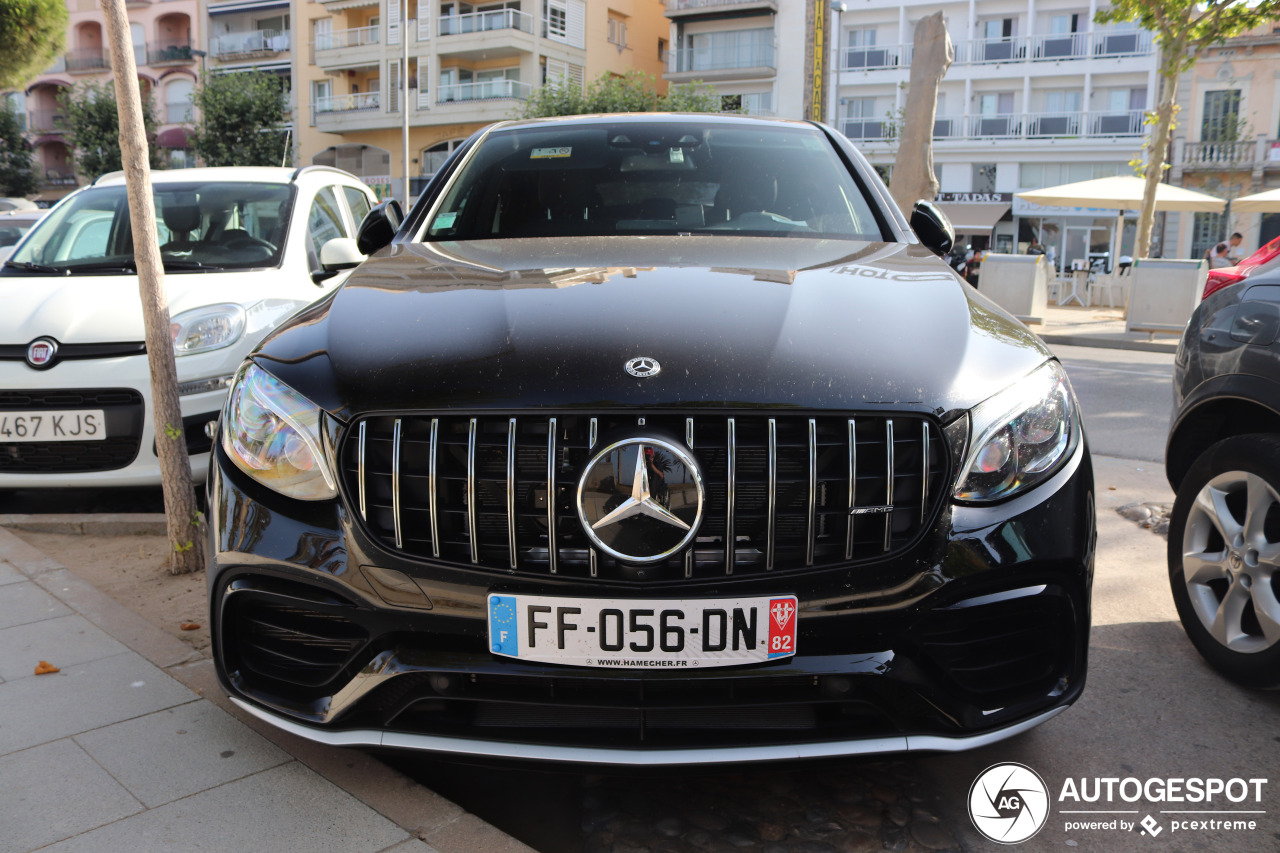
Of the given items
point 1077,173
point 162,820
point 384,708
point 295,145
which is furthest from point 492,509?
point 295,145

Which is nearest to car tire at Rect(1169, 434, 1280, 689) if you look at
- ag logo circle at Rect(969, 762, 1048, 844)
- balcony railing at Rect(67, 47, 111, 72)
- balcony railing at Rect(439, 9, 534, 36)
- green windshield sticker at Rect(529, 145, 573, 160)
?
ag logo circle at Rect(969, 762, 1048, 844)

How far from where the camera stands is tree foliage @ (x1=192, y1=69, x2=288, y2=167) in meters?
45.2

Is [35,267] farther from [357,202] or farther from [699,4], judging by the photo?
[699,4]

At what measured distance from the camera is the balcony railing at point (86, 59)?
57.7 meters

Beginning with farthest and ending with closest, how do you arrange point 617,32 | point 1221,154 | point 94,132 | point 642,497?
point 617,32, point 94,132, point 1221,154, point 642,497

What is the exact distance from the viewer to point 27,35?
59.6 ft

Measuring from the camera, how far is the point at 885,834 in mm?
2277

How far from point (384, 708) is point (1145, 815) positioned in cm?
166

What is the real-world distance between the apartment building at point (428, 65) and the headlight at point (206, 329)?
3945 centimetres

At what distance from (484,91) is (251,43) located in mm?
16462

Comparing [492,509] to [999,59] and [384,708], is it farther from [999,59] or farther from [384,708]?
[999,59]

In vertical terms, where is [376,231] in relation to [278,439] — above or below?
above

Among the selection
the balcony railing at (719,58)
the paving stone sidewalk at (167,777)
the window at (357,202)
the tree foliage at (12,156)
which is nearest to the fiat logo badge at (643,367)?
the paving stone sidewalk at (167,777)

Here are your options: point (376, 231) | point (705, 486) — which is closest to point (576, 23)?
point (376, 231)
